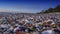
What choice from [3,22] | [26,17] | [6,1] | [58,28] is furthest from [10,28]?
[58,28]

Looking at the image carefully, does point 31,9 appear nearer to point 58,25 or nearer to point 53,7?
point 53,7

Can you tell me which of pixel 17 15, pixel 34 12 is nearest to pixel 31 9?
pixel 34 12

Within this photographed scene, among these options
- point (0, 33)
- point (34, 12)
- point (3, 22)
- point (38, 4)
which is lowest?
point (0, 33)

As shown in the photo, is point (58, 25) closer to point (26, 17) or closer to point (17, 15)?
point (26, 17)

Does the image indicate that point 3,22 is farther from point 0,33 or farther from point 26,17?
point 26,17

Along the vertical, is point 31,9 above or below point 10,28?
above

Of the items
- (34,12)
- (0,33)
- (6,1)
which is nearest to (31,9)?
(34,12)

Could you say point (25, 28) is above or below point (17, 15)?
below
